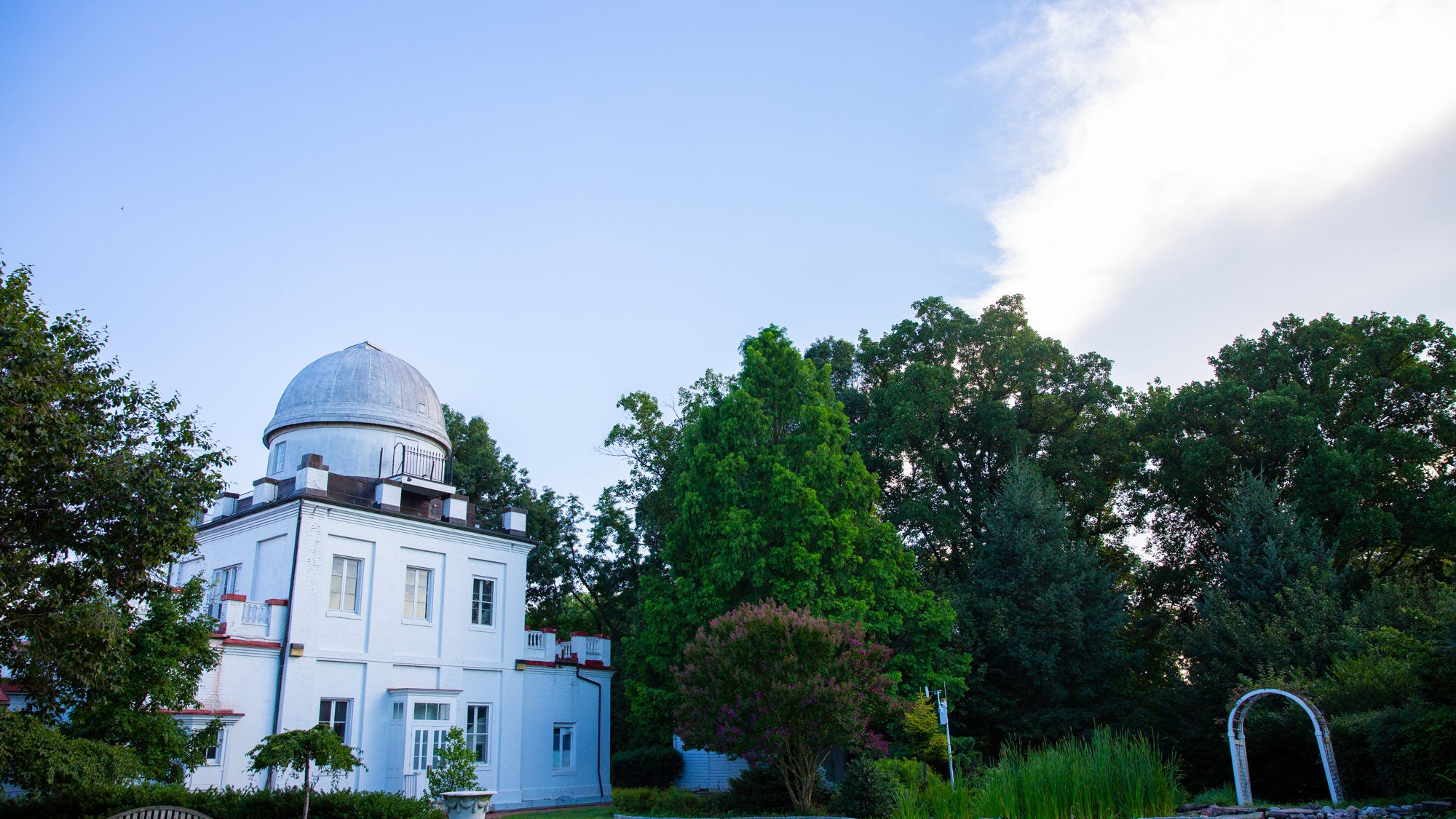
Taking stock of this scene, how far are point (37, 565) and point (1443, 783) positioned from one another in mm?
18380

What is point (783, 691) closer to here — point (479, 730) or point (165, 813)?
point (165, 813)

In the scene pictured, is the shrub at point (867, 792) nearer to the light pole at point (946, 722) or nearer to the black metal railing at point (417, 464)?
the light pole at point (946, 722)

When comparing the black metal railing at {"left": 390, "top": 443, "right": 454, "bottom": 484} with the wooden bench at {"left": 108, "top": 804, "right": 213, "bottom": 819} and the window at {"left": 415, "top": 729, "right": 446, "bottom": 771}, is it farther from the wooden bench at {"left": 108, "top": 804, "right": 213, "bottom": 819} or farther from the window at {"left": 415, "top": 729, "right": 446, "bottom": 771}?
the wooden bench at {"left": 108, "top": 804, "right": 213, "bottom": 819}

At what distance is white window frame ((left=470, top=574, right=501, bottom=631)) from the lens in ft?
81.0

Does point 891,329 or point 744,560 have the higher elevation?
point 891,329

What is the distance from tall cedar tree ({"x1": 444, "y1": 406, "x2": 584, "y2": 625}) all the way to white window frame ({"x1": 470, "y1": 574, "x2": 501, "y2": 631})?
9.82 meters

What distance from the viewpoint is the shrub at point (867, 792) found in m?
16.0

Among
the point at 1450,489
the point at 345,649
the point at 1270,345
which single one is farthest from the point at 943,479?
the point at 345,649

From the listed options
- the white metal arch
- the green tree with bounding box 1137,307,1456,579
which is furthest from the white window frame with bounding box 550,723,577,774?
the green tree with bounding box 1137,307,1456,579

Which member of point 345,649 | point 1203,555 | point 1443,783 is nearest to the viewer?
point 1443,783

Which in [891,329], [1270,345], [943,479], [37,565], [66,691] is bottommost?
[66,691]

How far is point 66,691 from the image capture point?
43.5 ft

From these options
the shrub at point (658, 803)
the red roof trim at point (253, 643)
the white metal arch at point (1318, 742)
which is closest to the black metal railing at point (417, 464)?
the red roof trim at point (253, 643)

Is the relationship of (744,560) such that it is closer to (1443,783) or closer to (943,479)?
(943,479)
